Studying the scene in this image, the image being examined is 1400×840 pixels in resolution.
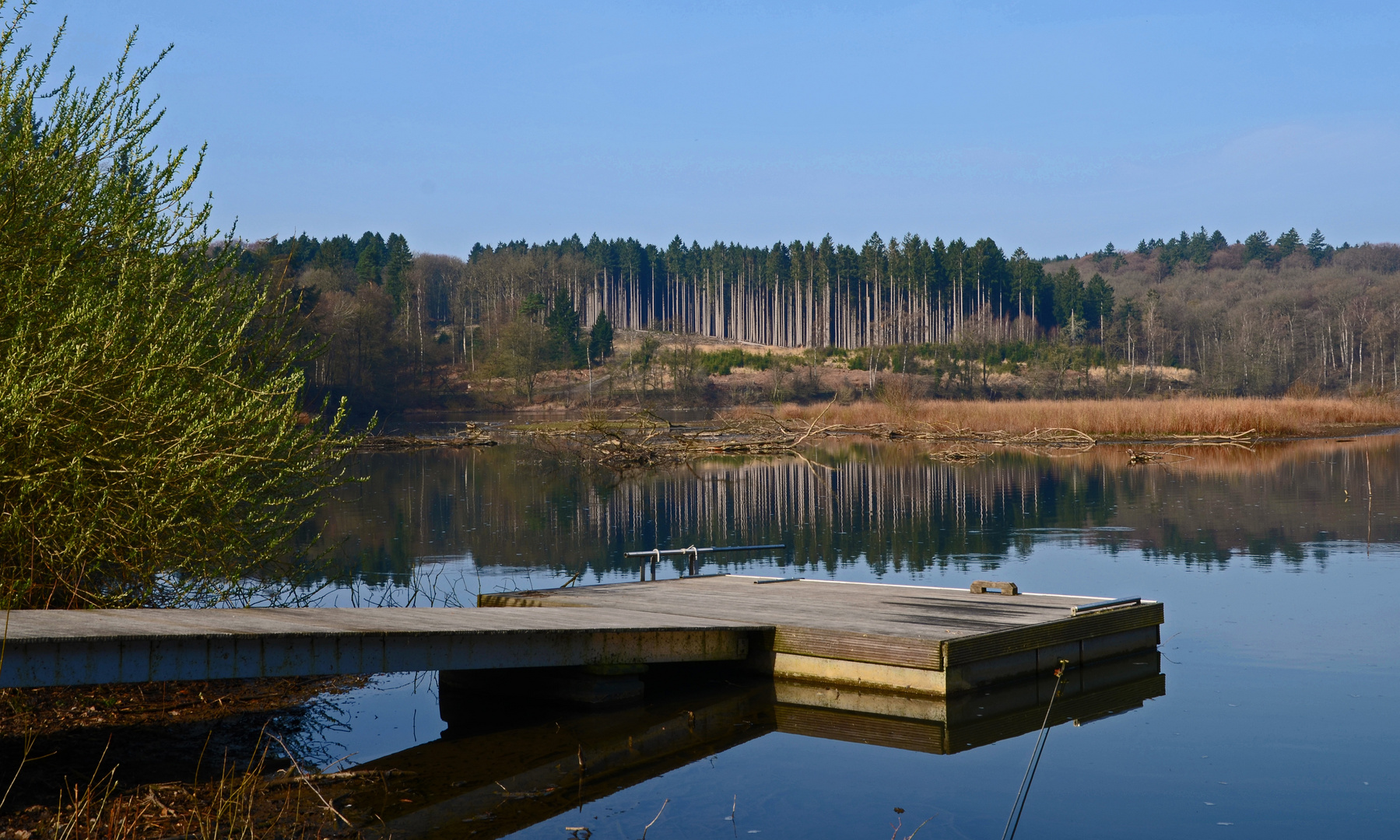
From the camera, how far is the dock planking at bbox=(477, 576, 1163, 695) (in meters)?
8.93

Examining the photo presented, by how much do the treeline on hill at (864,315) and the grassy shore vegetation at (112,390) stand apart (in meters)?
48.4

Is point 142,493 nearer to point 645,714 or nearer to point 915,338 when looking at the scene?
point 645,714

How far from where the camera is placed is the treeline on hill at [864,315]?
83.0m

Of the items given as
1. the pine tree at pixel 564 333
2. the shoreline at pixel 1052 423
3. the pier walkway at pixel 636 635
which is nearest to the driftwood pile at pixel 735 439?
the shoreline at pixel 1052 423

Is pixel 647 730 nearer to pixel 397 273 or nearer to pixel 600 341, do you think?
pixel 600 341

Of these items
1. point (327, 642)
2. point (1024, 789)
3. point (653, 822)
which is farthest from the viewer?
point (327, 642)

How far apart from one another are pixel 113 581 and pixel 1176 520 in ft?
56.2

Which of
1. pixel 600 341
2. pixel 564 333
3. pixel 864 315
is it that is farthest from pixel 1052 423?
pixel 864 315

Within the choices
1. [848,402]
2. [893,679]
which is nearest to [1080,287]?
[848,402]

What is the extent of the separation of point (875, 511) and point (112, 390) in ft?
55.6

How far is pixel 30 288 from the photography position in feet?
25.3

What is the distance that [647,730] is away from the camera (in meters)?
8.52

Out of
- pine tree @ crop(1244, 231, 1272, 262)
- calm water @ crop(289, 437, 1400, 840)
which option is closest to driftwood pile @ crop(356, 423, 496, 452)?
calm water @ crop(289, 437, 1400, 840)

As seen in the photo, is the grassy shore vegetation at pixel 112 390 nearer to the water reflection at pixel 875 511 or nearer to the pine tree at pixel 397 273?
the water reflection at pixel 875 511
